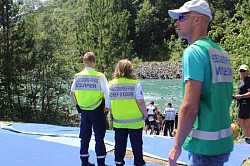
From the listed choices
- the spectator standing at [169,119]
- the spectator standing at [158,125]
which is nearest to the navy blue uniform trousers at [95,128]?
the spectator standing at [169,119]

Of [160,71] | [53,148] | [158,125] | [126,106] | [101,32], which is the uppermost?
[101,32]

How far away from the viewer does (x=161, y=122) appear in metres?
15.2

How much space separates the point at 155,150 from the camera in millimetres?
6648

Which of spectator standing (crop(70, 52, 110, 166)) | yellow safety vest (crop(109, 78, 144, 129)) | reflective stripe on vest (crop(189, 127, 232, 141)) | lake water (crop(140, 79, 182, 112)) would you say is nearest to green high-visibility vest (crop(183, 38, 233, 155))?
reflective stripe on vest (crop(189, 127, 232, 141))

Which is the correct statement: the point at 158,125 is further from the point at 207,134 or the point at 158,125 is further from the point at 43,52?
the point at 207,134

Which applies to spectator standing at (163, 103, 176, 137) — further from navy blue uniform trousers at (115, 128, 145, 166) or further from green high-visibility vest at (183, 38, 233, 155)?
green high-visibility vest at (183, 38, 233, 155)

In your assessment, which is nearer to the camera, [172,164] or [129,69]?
[172,164]

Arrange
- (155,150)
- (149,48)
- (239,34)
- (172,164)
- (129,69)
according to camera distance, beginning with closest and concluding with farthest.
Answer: (172,164)
(129,69)
(155,150)
(239,34)
(149,48)

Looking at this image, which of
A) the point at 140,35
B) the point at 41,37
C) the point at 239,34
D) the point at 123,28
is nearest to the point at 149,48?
the point at 140,35

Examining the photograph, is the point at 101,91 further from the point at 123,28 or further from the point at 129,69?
the point at 123,28

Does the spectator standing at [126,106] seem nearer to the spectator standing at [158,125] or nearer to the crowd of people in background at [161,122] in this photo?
the crowd of people in background at [161,122]

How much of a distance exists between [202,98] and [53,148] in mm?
4763

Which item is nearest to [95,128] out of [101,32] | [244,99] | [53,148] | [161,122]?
[53,148]

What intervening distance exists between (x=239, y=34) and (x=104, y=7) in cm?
1859
